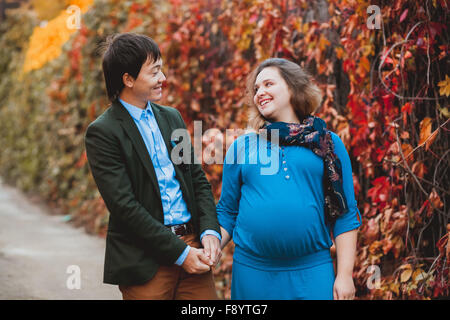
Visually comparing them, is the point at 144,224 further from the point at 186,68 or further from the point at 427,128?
the point at 186,68

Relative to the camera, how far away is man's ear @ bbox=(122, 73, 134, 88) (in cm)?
218

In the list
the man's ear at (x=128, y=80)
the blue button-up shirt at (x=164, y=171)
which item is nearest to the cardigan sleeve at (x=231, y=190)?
the blue button-up shirt at (x=164, y=171)

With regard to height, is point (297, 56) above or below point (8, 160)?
above

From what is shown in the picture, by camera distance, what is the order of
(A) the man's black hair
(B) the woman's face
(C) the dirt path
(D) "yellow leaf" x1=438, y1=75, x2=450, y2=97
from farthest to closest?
(C) the dirt path → (D) "yellow leaf" x1=438, y1=75, x2=450, y2=97 → (B) the woman's face → (A) the man's black hair

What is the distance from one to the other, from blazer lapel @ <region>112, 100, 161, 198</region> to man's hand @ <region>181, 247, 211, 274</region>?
0.28 meters

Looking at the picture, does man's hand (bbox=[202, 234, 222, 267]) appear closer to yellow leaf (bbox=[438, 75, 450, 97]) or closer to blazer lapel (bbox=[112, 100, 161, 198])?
blazer lapel (bbox=[112, 100, 161, 198])

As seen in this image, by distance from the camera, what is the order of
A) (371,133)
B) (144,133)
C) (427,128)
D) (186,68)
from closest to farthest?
(144,133)
(427,128)
(371,133)
(186,68)

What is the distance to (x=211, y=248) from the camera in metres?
2.18

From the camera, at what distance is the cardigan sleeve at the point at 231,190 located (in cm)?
232

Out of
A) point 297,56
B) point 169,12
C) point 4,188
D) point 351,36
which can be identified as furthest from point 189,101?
point 4,188

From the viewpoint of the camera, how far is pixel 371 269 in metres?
3.12

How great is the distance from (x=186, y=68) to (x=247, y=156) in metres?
2.94

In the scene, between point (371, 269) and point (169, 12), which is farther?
point (169, 12)

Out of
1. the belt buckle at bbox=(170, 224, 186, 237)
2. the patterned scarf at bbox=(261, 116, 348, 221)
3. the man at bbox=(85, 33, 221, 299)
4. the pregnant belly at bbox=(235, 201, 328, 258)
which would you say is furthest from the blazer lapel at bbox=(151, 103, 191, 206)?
the patterned scarf at bbox=(261, 116, 348, 221)
